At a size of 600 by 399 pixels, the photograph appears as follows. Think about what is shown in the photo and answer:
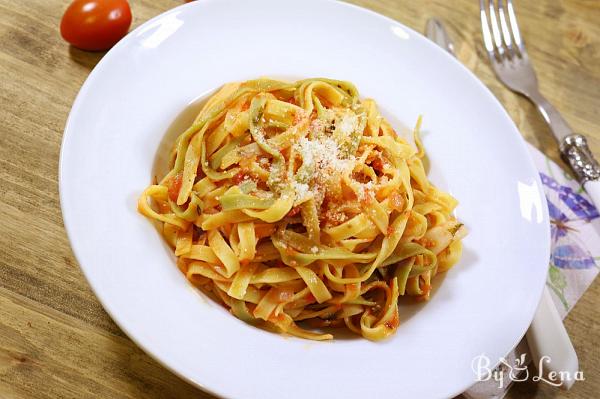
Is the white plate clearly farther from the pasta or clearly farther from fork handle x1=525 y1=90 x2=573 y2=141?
fork handle x1=525 y1=90 x2=573 y2=141

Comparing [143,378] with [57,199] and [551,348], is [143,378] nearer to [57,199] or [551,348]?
[57,199]

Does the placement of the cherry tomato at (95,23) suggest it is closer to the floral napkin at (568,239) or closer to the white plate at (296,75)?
the white plate at (296,75)

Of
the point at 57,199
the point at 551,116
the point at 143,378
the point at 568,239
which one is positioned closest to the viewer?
the point at 143,378

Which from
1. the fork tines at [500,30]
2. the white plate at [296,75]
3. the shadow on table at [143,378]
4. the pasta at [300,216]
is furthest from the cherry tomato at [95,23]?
the fork tines at [500,30]

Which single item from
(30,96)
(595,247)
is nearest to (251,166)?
(30,96)

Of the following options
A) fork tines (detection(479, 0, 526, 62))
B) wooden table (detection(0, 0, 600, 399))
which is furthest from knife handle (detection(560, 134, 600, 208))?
fork tines (detection(479, 0, 526, 62))

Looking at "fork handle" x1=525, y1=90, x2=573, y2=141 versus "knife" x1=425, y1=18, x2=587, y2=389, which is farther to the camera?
"fork handle" x1=525, y1=90, x2=573, y2=141

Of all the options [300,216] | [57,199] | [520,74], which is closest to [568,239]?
[520,74]
